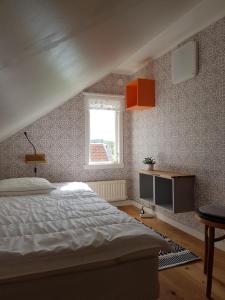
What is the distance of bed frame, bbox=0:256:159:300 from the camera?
1.27 m

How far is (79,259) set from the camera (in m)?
1.37

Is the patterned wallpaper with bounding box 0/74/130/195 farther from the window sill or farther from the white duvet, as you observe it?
the white duvet

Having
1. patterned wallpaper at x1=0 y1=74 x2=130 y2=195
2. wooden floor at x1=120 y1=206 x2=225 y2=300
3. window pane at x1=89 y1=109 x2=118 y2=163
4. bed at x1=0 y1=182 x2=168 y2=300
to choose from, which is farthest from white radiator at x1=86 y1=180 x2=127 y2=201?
bed at x1=0 y1=182 x2=168 y2=300

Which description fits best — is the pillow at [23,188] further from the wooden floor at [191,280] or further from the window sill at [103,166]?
the wooden floor at [191,280]

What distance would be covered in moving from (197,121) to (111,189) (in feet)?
6.77

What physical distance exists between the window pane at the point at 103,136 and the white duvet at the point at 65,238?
239 centimetres

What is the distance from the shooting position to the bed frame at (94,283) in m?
1.27

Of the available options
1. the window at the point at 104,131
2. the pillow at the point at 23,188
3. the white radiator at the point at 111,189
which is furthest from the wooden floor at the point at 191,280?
the window at the point at 104,131

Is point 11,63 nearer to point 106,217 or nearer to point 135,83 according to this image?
point 106,217

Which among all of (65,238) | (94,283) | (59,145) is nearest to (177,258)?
(94,283)

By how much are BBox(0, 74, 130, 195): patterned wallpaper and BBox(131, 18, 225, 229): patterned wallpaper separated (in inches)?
44.9

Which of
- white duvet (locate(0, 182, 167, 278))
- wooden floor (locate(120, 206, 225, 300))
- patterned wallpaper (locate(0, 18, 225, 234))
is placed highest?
patterned wallpaper (locate(0, 18, 225, 234))

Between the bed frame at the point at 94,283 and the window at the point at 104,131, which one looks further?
the window at the point at 104,131

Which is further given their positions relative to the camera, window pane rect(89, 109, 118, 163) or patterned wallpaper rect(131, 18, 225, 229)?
window pane rect(89, 109, 118, 163)
